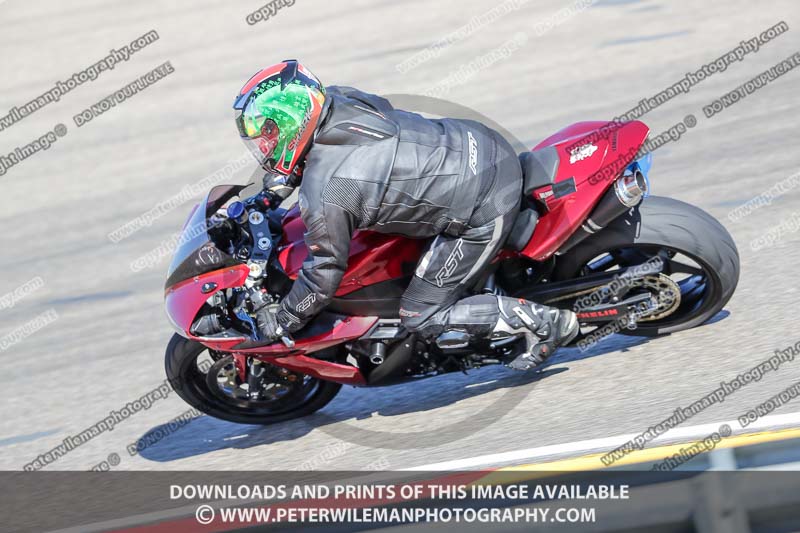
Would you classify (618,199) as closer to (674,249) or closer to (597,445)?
(674,249)

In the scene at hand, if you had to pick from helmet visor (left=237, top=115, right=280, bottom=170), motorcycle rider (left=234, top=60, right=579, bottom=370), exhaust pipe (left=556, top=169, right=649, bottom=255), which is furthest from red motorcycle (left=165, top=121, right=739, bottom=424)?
helmet visor (left=237, top=115, right=280, bottom=170)

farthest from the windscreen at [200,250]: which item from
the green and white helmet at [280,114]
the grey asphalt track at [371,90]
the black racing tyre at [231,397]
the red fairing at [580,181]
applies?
the red fairing at [580,181]

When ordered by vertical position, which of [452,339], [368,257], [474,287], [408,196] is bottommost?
[452,339]

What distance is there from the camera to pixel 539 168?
5.33 meters

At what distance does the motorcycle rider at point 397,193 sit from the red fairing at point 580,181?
0.60 ft

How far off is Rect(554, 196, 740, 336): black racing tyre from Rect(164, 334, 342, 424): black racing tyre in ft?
4.97

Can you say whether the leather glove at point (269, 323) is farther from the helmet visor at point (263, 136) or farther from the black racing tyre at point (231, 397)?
the helmet visor at point (263, 136)

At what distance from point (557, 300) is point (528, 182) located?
681 mm

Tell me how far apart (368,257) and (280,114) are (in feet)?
2.96

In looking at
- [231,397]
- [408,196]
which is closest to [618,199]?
[408,196]

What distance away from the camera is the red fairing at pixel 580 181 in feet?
17.0

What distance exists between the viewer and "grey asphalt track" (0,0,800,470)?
543 cm

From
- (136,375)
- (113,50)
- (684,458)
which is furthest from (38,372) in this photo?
(113,50)

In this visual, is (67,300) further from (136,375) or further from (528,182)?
(528,182)
